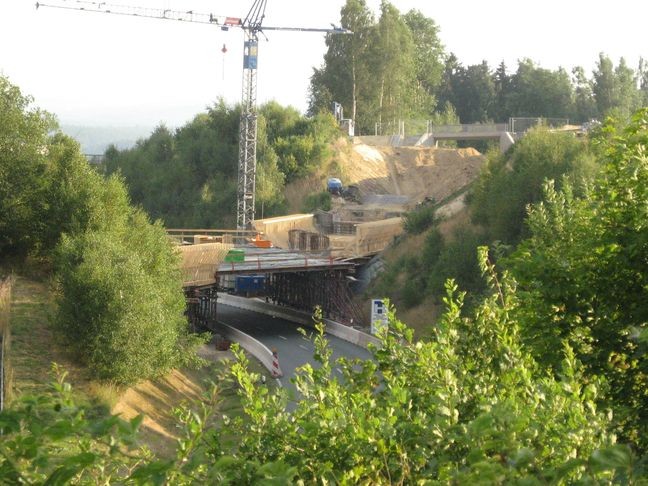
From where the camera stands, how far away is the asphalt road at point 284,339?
37.2m

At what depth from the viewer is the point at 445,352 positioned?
8.45 m

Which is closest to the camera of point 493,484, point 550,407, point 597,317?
point 493,484

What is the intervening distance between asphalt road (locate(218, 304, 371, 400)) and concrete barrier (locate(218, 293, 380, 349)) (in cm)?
30

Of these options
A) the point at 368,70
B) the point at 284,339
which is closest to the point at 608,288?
the point at 284,339

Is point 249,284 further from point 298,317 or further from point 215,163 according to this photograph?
point 215,163

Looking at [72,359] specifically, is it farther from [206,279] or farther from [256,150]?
[256,150]

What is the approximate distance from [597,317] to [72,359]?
22823mm

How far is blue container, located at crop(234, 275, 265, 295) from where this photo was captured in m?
52.5

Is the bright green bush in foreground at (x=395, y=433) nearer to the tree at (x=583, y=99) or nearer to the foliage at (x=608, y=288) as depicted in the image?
the foliage at (x=608, y=288)

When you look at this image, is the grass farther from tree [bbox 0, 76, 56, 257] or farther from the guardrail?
tree [bbox 0, 76, 56, 257]

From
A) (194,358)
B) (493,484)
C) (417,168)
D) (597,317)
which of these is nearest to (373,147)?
(417,168)

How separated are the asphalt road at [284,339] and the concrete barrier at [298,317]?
1.00ft

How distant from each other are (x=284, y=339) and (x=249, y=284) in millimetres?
9802

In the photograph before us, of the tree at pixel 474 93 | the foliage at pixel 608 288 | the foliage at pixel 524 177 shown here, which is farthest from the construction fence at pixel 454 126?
the foliage at pixel 608 288
